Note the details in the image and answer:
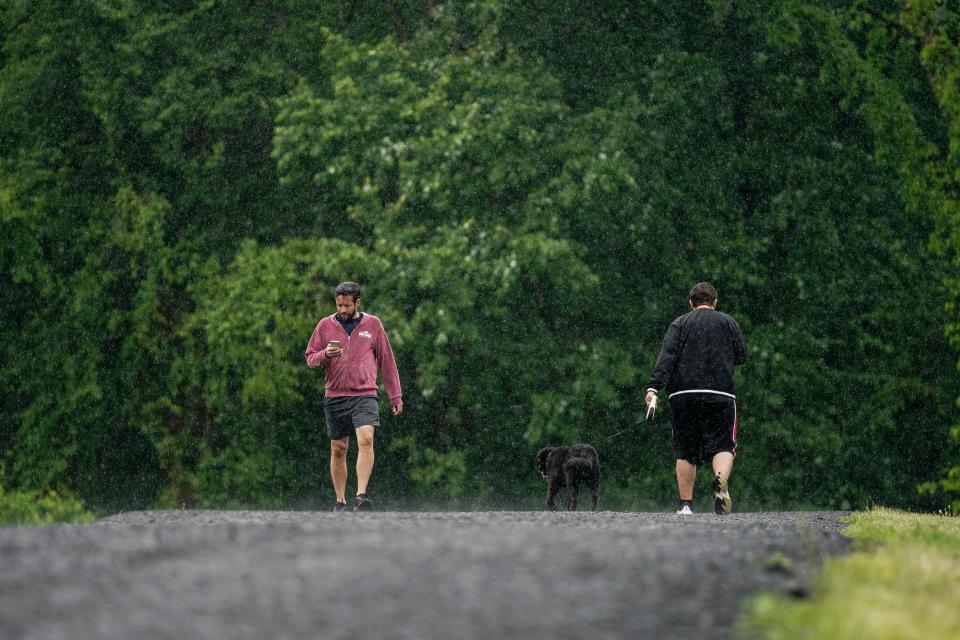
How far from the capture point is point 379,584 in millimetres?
4828

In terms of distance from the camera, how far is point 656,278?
2119cm

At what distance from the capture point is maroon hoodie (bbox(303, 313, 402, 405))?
11883 mm

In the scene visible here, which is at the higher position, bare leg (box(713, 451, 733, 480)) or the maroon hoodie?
the maroon hoodie

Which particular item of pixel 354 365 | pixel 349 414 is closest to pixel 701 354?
pixel 354 365

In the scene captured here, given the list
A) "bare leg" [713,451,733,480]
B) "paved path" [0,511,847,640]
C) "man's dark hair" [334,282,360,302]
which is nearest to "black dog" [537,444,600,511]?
"bare leg" [713,451,733,480]

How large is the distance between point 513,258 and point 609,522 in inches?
341

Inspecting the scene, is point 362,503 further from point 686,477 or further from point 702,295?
point 702,295

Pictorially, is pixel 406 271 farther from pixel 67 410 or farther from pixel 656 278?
pixel 67 410

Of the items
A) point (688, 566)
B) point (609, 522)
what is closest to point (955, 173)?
point (609, 522)

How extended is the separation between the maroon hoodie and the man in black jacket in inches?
93.7

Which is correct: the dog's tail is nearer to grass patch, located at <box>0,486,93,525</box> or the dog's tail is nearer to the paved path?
grass patch, located at <box>0,486,93,525</box>

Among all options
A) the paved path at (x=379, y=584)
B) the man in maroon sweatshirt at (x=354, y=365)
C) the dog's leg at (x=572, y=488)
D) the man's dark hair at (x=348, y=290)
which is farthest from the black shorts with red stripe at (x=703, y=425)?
the paved path at (x=379, y=584)

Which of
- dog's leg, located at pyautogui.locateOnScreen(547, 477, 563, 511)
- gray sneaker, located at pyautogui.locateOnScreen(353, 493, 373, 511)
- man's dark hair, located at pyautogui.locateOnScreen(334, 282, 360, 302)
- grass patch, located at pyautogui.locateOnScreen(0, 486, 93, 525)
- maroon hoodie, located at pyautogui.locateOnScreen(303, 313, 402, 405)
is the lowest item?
dog's leg, located at pyautogui.locateOnScreen(547, 477, 563, 511)

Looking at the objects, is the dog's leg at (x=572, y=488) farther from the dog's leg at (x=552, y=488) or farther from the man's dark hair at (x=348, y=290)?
the man's dark hair at (x=348, y=290)
